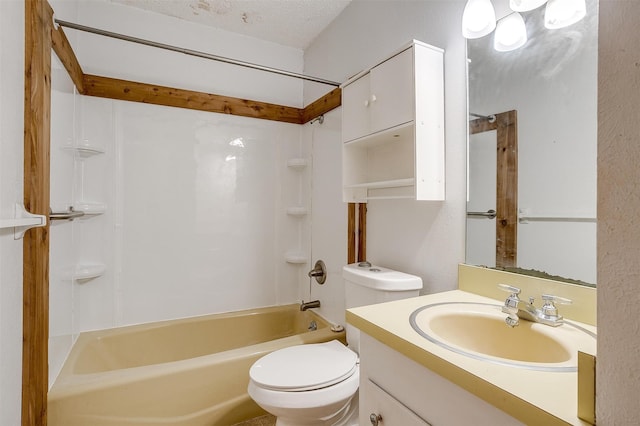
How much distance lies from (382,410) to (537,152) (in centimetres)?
94

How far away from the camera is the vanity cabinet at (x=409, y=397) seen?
1.98 feet

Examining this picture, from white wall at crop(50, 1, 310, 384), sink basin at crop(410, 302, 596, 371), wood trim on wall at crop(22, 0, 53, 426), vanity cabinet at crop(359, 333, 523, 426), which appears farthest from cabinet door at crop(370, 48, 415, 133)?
wood trim on wall at crop(22, 0, 53, 426)

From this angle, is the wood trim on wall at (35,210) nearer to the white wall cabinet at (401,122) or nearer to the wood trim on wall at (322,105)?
the white wall cabinet at (401,122)

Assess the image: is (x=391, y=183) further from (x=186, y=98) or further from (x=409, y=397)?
(x=186, y=98)

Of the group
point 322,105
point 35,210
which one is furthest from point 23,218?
point 322,105

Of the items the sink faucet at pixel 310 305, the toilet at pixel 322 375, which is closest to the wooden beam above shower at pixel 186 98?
the toilet at pixel 322 375

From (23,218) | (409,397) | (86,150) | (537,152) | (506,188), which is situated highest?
(86,150)

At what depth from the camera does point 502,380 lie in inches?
22.3

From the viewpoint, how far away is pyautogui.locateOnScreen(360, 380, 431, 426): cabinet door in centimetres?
75

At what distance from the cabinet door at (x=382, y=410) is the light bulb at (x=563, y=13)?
3.99 feet

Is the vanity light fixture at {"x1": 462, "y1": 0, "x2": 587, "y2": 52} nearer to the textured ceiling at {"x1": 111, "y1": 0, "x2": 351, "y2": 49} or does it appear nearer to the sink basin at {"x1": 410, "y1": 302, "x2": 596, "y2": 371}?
the sink basin at {"x1": 410, "y1": 302, "x2": 596, "y2": 371}

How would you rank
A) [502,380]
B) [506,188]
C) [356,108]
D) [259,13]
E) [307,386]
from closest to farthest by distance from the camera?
[502,380] → [506,188] → [307,386] → [356,108] → [259,13]

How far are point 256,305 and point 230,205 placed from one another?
2.73 feet

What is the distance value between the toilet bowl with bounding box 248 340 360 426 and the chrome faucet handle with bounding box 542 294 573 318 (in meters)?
0.82
